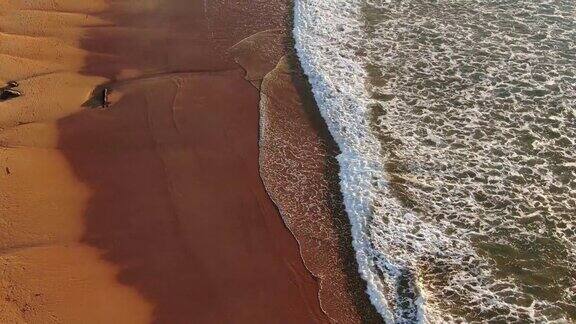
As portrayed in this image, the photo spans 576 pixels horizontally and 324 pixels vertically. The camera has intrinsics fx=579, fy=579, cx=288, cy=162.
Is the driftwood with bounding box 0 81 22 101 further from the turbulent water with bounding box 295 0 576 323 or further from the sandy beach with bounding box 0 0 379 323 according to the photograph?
the turbulent water with bounding box 295 0 576 323

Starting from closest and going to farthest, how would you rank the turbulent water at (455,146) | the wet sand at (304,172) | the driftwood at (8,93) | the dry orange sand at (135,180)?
the dry orange sand at (135,180), the wet sand at (304,172), the turbulent water at (455,146), the driftwood at (8,93)

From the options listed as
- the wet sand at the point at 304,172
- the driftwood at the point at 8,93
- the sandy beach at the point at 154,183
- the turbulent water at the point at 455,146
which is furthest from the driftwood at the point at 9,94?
the turbulent water at the point at 455,146

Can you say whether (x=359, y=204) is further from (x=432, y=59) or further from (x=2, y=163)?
(x=2, y=163)

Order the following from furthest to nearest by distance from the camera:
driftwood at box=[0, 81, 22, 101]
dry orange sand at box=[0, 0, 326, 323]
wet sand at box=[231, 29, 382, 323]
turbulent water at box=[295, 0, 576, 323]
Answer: driftwood at box=[0, 81, 22, 101] → turbulent water at box=[295, 0, 576, 323] → wet sand at box=[231, 29, 382, 323] → dry orange sand at box=[0, 0, 326, 323]

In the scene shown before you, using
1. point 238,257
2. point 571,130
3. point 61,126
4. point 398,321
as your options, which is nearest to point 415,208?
point 398,321

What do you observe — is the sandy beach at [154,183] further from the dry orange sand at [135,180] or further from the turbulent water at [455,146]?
the turbulent water at [455,146]

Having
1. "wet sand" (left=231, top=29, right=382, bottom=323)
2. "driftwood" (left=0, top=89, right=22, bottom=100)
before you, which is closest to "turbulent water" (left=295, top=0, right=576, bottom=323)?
"wet sand" (left=231, top=29, right=382, bottom=323)

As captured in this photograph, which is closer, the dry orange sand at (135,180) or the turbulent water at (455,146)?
the dry orange sand at (135,180)
